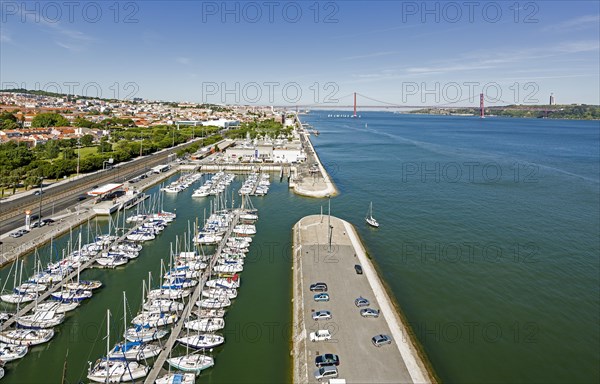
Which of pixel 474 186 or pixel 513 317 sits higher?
pixel 474 186

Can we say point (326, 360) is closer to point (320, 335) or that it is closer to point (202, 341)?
point (320, 335)

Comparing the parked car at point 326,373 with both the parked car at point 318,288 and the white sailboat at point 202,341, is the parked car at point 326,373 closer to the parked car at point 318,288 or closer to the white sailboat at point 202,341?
the white sailboat at point 202,341

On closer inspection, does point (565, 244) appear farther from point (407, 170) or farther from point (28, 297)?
point (28, 297)

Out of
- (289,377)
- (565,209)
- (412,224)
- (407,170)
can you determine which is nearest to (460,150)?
(407,170)

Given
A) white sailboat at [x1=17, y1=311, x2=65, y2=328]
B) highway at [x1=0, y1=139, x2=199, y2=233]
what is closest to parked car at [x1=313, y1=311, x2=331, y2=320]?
white sailboat at [x1=17, y1=311, x2=65, y2=328]

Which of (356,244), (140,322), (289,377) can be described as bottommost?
(289,377)

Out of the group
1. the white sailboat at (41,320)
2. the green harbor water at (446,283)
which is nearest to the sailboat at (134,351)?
the green harbor water at (446,283)
